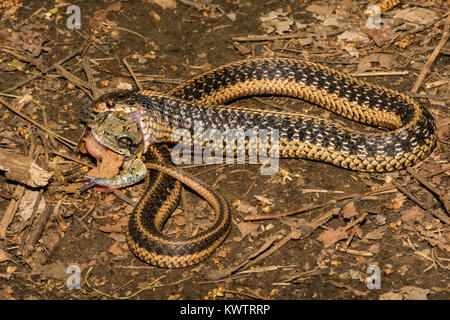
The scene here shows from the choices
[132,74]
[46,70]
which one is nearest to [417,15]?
[132,74]

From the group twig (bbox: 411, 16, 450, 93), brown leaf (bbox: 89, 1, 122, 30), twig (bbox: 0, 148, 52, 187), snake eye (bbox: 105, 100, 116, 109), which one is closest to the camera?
twig (bbox: 0, 148, 52, 187)

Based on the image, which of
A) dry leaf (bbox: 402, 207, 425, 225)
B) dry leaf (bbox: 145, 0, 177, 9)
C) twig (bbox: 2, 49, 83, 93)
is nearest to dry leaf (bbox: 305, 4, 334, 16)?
dry leaf (bbox: 145, 0, 177, 9)

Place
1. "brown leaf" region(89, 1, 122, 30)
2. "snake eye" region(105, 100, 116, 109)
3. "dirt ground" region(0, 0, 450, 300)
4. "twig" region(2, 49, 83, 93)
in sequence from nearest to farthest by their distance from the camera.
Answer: "dirt ground" region(0, 0, 450, 300), "snake eye" region(105, 100, 116, 109), "twig" region(2, 49, 83, 93), "brown leaf" region(89, 1, 122, 30)

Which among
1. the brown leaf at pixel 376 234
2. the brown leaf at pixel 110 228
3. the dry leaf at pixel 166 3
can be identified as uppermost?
the dry leaf at pixel 166 3

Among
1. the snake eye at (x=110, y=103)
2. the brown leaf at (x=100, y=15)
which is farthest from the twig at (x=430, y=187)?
the brown leaf at (x=100, y=15)

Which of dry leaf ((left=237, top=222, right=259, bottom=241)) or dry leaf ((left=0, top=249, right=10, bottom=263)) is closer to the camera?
dry leaf ((left=0, top=249, right=10, bottom=263))

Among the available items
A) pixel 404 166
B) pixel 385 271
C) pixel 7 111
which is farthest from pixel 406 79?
pixel 7 111

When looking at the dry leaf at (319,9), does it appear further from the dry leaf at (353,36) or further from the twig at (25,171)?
the twig at (25,171)

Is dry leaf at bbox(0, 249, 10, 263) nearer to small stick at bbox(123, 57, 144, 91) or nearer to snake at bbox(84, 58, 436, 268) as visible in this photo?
snake at bbox(84, 58, 436, 268)
